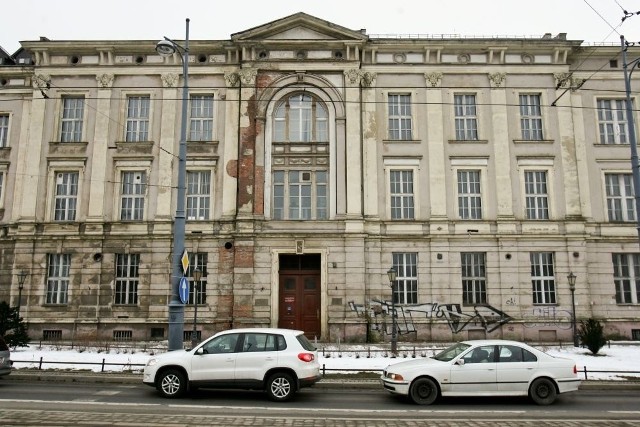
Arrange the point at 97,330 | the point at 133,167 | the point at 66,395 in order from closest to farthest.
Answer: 1. the point at 66,395
2. the point at 97,330
3. the point at 133,167

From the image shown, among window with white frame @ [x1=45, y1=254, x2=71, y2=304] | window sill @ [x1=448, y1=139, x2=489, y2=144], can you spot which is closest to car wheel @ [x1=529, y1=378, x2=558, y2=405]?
window sill @ [x1=448, y1=139, x2=489, y2=144]

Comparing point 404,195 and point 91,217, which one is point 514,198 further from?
point 91,217

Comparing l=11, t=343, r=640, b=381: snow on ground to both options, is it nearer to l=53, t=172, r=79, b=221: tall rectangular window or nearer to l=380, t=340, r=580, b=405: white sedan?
l=380, t=340, r=580, b=405: white sedan

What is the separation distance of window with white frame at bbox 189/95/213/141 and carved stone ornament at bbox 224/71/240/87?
1.29 metres

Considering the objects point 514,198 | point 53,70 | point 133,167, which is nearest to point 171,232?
point 133,167

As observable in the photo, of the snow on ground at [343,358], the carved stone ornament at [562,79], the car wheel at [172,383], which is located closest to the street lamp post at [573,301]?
the snow on ground at [343,358]

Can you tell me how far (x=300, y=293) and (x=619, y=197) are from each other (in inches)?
708

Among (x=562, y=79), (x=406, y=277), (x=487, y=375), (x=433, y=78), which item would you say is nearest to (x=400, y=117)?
(x=433, y=78)

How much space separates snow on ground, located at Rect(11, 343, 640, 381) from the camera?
58.7 feet

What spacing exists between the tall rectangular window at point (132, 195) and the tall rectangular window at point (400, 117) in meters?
13.7

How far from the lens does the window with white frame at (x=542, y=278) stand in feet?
89.7

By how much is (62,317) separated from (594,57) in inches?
1250

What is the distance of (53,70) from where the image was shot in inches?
1153

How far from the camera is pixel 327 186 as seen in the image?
27797 mm
